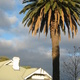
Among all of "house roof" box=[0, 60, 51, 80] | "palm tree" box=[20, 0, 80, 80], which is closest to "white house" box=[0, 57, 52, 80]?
"house roof" box=[0, 60, 51, 80]

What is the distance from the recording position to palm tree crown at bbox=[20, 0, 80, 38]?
2411 centimetres

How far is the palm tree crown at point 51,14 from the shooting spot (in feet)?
79.1

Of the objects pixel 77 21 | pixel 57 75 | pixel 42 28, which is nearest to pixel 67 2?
pixel 77 21

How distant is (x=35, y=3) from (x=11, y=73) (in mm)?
9894

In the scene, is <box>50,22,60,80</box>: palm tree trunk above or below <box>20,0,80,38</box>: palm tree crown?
below

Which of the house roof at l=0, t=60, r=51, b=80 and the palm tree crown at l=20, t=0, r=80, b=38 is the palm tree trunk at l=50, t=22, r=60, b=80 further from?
the house roof at l=0, t=60, r=51, b=80

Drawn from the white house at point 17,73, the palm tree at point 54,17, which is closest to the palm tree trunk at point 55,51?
the palm tree at point 54,17

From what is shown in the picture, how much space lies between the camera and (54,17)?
82.9ft

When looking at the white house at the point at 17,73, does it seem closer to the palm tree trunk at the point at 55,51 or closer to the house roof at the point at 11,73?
the house roof at the point at 11,73

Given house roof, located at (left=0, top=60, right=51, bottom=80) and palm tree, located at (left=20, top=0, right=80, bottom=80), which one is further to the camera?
house roof, located at (left=0, top=60, right=51, bottom=80)

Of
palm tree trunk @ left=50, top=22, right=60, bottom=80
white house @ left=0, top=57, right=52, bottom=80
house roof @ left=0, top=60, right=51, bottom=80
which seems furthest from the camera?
white house @ left=0, top=57, right=52, bottom=80

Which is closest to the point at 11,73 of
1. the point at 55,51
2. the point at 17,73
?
the point at 17,73

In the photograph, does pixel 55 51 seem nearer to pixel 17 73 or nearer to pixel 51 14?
pixel 51 14

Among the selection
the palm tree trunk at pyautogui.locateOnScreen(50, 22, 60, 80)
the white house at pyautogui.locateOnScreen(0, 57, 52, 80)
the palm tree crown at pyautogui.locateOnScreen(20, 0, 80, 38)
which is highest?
the palm tree crown at pyautogui.locateOnScreen(20, 0, 80, 38)
